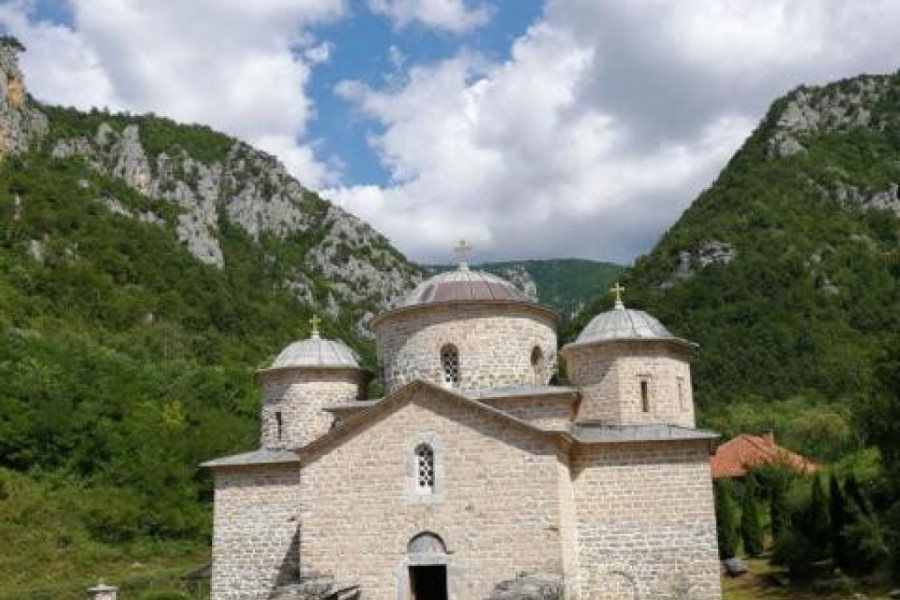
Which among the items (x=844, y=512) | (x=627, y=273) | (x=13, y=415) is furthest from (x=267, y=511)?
(x=627, y=273)

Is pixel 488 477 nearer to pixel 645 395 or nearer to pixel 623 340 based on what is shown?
pixel 645 395

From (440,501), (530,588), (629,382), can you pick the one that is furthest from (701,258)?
(530,588)

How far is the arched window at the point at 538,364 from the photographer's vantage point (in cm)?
2058

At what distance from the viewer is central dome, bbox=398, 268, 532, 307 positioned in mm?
20219

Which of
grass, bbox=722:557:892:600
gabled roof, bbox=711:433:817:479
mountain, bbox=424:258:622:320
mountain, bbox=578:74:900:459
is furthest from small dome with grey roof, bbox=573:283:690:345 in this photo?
mountain, bbox=424:258:622:320

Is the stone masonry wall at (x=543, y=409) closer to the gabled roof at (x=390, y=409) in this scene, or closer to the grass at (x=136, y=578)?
the gabled roof at (x=390, y=409)

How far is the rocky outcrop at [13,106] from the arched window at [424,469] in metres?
53.5

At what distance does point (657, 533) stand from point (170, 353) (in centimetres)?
4235

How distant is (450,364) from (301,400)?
12.2 feet

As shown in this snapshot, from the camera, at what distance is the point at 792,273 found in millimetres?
61406

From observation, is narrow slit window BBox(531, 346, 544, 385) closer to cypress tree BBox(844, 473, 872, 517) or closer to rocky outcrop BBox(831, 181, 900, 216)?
cypress tree BBox(844, 473, 872, 517)

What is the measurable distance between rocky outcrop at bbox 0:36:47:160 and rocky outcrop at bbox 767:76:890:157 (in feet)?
181

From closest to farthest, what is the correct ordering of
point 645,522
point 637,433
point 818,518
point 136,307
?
point 645,522 → point 637,433 → point 818,518 → point 136,307

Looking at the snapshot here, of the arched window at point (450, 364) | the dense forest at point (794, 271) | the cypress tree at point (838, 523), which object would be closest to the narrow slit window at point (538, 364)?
the arched window at point (450, 364)
